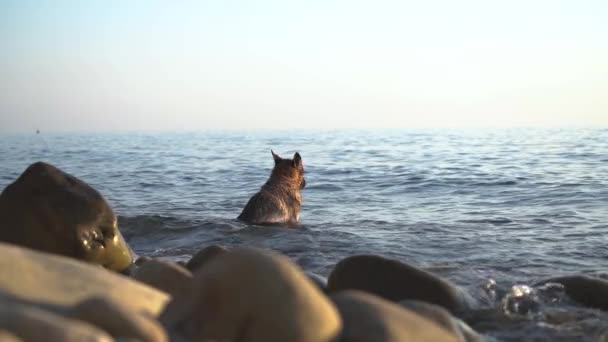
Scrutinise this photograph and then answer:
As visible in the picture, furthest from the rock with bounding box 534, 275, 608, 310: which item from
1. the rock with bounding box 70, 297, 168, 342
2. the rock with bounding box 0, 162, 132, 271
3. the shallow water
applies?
the rock with bounding box 0, 162, 132, 271

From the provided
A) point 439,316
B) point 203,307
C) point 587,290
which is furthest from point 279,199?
point 203,307

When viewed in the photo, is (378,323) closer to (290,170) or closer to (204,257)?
(204,257)

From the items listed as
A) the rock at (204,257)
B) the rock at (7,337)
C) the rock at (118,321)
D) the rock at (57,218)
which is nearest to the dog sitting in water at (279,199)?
the rock at (57,218)

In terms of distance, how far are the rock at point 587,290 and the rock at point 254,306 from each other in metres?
3.67

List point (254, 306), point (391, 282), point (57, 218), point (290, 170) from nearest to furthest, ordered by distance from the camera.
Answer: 1. point (254, 306)
2. point (391, 282)
3. point (57, 218)
4. point (290, 170)

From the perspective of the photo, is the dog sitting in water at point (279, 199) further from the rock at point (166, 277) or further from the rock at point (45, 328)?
the rock at point (45, 328)

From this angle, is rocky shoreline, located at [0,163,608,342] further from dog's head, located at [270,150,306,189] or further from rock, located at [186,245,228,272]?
dog's head, located at [270,150,306,189]

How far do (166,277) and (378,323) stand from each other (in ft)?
6.13

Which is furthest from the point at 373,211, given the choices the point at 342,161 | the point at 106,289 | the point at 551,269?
the point at 342,161

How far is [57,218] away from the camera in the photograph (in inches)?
242

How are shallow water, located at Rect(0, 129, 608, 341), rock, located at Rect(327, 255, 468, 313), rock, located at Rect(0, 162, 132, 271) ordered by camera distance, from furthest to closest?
shallow water, located at Rect(0, 129, 608, 341)
rock, located at Rect(0, 162, 132, 271)
rock, located at Rect(327, 255, 468, 313)

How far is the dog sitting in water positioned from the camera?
11125 mm

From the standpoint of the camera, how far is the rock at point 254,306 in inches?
115

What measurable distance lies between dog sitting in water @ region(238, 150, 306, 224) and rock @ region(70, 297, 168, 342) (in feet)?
26.8
